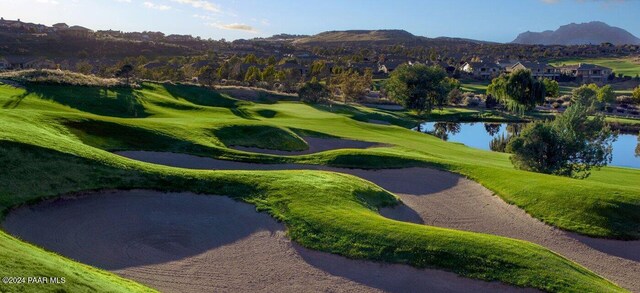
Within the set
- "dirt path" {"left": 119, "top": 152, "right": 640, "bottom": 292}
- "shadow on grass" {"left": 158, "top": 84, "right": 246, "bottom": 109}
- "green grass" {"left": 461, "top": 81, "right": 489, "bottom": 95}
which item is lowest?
"dirt path" {"left": 119, "top": 152, "right": 640, "bottom": 292}

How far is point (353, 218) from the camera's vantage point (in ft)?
66.0

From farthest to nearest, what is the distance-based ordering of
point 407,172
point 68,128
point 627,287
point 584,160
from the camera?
1. point 584,160
2. point 407,172
3. point 68,128
4. point 627,287

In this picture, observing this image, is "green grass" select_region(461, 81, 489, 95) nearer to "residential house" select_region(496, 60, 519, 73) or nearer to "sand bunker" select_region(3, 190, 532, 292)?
"residential house" select_region(496, 60, 519, 73)

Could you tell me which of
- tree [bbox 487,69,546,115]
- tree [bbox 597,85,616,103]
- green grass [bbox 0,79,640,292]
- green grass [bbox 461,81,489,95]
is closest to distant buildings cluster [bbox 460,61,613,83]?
green grass [bbox 461,81,489,95]

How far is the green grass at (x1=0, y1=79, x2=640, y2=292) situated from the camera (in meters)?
17.5

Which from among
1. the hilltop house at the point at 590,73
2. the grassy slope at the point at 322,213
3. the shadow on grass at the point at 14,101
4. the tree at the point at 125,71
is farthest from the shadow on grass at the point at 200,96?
the hilltop house at the point at 590,73

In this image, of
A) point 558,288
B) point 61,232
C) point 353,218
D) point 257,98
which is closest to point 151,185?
point 61,232

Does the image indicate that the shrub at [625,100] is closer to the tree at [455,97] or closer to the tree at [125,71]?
the tree at [455,97]

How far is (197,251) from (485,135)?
66513 millimetres

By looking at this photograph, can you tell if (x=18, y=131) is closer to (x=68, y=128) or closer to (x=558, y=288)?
(x=68, y=128)

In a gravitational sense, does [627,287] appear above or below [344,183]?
below

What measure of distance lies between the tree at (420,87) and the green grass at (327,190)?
44627 millimetres

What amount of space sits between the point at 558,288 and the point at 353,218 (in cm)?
749

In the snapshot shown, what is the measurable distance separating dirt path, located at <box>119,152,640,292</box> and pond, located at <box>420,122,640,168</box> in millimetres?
38093
